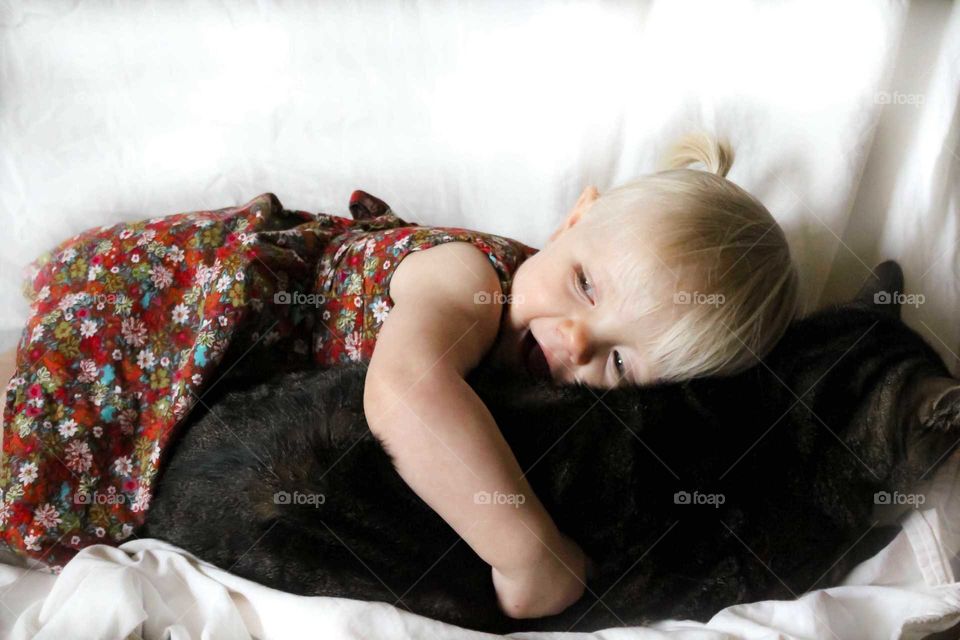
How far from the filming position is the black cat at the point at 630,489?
0.81 metres

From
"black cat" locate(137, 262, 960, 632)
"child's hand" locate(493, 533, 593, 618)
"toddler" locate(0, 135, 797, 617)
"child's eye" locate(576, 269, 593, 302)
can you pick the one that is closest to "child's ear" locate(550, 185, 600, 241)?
"toddler" locate(0, 135, 797, 617)

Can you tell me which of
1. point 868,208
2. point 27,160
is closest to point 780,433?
point 868,208

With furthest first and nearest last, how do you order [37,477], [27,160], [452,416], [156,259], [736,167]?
1. [27,160]
2. [736,167]
3. [156,259]
4. [37,477]
5. [452,416]

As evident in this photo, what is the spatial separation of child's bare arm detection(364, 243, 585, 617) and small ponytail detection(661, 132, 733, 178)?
49cm

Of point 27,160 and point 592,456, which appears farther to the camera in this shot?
point 27,160

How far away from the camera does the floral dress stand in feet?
3.04

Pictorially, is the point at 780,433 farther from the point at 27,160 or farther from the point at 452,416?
the point at 27,160

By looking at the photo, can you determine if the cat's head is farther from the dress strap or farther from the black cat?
the dress strap

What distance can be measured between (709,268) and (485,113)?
57 centimetres

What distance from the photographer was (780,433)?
2.75 feet

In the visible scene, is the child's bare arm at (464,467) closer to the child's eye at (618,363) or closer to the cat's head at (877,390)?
the child's eye at (618,363)

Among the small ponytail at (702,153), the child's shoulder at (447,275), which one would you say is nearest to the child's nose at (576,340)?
the child's shoulder at (447,275)

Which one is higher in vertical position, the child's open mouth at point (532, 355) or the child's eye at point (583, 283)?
the child's eye at point (583, 283)

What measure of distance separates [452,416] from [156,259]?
0.51m
